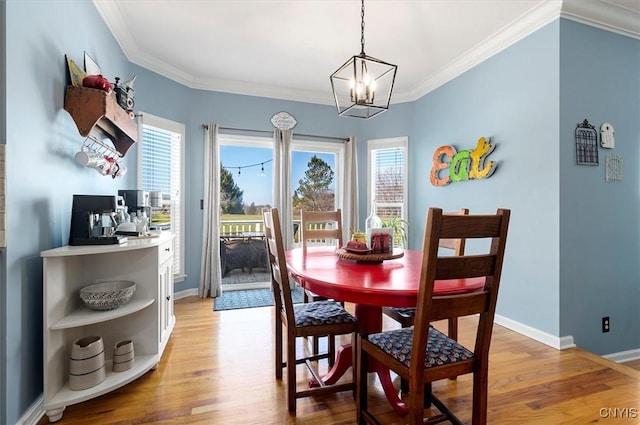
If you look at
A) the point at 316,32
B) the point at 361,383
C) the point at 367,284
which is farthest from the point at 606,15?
the point at 361,383

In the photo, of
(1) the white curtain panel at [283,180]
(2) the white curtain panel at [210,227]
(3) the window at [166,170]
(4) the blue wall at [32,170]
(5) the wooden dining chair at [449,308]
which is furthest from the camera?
(1) the white curtain panel at [283,180]

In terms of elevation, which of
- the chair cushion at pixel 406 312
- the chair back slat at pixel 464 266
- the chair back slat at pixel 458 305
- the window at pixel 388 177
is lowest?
the chair cushion at pixel 406 312

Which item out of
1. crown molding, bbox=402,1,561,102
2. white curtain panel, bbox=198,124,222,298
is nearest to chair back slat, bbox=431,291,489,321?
crown molding, bbox=402,1,561,102

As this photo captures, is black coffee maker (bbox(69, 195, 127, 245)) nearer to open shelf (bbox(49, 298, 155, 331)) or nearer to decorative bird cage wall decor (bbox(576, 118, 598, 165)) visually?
open shelf (bbox(49, 298, 155, 331))

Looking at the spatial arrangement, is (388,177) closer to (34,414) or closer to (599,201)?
(599,201)

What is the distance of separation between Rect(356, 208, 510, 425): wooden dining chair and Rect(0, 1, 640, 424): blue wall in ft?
5.77

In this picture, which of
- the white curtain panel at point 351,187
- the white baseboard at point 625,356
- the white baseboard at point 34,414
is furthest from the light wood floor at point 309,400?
the white curtain panel at point 351,187

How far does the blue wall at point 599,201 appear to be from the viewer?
2559 millimetres

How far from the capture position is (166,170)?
147 inches

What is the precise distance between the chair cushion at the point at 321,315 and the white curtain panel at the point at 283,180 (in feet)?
7.43

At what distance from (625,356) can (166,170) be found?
16.7 ft

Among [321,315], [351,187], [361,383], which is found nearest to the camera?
[361,383]

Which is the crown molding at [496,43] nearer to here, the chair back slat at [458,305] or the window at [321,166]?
the window at [321,166]

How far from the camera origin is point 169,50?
3.28 metres
